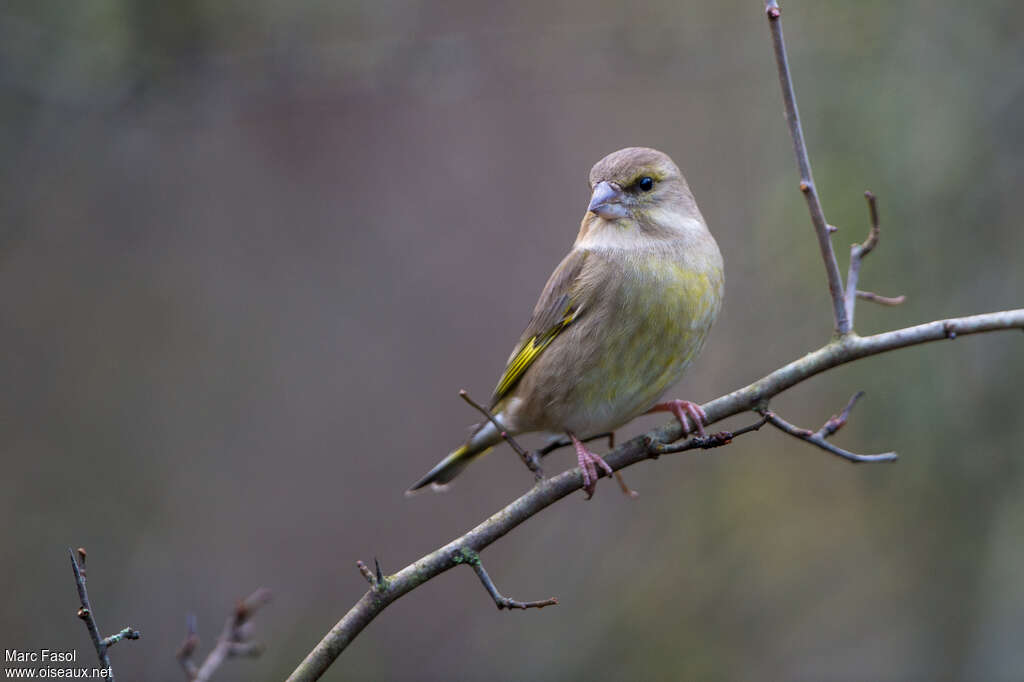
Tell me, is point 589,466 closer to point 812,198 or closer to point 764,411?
point 764,411

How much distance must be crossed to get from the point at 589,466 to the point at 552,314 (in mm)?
845

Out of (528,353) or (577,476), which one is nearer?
(577,476)

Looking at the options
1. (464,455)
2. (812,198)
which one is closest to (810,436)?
(812,198)

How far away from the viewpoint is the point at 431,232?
26.4 ft

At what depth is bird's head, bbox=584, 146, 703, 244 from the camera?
4.16 m

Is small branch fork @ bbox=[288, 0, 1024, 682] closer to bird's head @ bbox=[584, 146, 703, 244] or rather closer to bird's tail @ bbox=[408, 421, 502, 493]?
bird's head @ bbox=[584, 146, 703, 244]

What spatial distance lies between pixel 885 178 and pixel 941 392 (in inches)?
51.4

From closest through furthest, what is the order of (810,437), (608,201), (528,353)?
(810,437)
(608,201)
(528,353)

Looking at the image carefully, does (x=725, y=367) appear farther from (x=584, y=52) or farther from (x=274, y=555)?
(x=274, y=555)

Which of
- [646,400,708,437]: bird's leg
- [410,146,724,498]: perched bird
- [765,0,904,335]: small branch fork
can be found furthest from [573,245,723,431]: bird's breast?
[765,0,904,335]: small branch fork

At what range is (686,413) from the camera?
3.95 meters

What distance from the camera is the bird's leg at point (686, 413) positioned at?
11.8ft

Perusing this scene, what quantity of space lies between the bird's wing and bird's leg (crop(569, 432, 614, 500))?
1.46ft

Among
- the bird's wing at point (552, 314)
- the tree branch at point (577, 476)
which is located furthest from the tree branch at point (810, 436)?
the bird's wing at point (552, 314)
